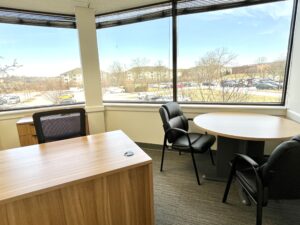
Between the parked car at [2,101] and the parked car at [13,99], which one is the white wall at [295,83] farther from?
the parked car at [2,101]

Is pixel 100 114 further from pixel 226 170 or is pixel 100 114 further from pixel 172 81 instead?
pixel 226 170

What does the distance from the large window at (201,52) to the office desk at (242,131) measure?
0.66 m

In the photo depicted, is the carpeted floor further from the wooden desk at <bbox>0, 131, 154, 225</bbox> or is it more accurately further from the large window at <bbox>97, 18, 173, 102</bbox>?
the large window at <bbox>97, 18, 173, 102</bbox>

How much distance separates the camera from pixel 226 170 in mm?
2328

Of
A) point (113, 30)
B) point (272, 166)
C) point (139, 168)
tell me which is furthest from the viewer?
point (113, 30)

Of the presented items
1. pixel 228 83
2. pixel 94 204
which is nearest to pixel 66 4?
pixel 228 83

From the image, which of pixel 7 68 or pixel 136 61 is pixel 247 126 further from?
pixel 7 68

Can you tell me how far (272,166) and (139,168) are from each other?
91cm

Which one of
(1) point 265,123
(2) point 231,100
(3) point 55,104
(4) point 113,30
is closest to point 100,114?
(3) point 55,104

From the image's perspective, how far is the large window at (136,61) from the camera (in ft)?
10.7

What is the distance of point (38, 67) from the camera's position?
3.39m

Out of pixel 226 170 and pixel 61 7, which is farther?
pixel 61 7

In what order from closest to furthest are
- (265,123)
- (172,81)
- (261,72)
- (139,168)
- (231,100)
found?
1. (139,168)
2. (265,123)
3. (261,72)
4. (231,100)
5. (172,81)

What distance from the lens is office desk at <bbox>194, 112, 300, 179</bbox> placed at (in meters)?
1.81
